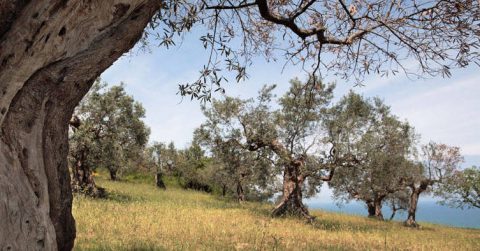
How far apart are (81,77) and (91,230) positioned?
9.00 meters

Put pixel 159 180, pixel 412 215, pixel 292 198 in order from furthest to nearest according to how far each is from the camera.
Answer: pixel 159 180, pixel 412 215, pixel 292 198

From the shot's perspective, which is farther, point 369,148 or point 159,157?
point 159,157

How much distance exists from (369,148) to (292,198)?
6307 millimetres

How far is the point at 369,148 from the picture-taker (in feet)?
91.3

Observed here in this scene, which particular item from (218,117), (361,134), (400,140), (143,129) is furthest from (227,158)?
(400,140)

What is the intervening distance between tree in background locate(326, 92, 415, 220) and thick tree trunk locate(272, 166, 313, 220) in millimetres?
3479

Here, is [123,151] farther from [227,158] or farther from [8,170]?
[8,170]

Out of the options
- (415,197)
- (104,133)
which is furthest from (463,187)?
(104,133)

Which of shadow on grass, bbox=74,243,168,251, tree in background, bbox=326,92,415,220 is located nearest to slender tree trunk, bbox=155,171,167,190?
tree in background, bbox=326,92,415,220

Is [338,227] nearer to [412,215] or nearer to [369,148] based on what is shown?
[369,148]

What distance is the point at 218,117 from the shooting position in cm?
3017

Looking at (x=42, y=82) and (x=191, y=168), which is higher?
(x=191, y=168)

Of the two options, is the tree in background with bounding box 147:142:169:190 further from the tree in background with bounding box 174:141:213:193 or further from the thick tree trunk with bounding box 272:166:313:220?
the thick tree trunk with bounding box 272:166:313:220

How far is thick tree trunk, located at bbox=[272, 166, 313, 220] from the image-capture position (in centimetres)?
2720
